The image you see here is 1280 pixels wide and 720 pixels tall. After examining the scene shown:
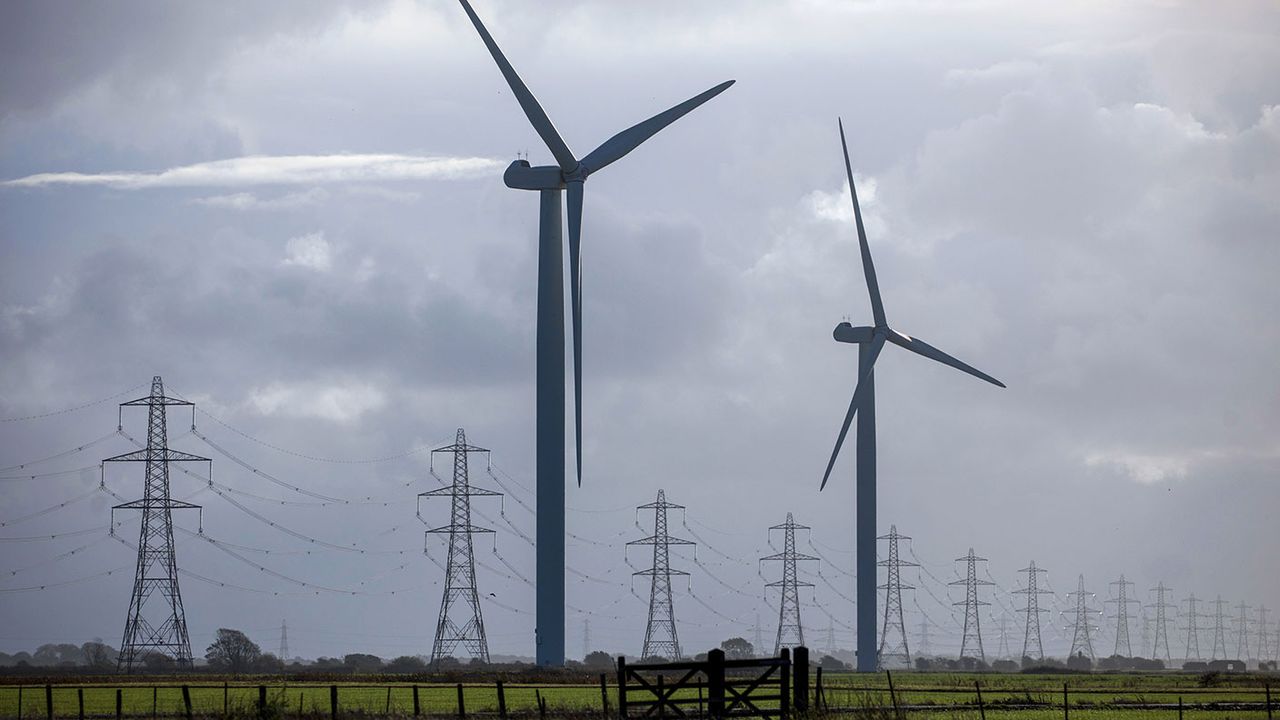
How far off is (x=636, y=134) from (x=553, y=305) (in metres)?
12.7

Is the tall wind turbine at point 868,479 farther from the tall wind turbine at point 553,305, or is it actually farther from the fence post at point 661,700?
the fence post at point 661,700

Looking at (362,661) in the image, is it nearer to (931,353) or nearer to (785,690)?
(931,353)

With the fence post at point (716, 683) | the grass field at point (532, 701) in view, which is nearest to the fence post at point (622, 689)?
the fence post at point (716, 683)

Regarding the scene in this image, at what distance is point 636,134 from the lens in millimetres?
97188

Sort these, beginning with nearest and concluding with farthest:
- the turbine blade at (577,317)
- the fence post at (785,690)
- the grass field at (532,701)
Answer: the fence post at (785,690)
the grass field at (532,701)
the turbine blade at (577,317)

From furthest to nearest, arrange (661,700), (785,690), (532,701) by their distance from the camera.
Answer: (532,701) < (785,690) < (661,700)

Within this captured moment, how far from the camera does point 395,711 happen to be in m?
59.1

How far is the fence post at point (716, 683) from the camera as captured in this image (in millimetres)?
48781

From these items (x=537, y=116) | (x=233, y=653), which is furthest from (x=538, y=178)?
(x=233, y=653)

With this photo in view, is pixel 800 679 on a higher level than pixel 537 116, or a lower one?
lower

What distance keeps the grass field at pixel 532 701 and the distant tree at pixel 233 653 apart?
2481 inches

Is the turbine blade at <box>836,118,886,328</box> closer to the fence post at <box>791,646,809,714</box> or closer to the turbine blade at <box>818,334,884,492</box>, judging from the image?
the turbine blade at <box>818,334,884,492</box>

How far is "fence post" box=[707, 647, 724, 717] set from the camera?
48781mm

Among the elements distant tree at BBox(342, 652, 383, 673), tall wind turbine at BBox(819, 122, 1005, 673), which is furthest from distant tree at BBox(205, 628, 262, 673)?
tall wind turbine at BBox(819, 122, 1005, 673)
